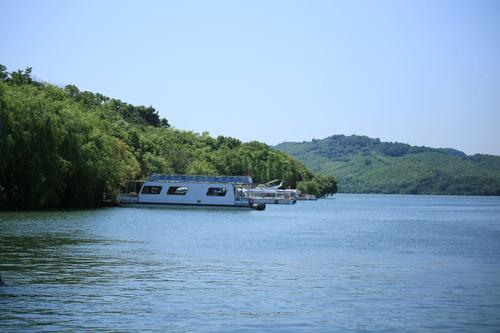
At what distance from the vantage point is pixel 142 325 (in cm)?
1825

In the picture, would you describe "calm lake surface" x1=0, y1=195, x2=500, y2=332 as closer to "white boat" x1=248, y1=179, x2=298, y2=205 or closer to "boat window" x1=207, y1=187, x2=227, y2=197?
"boat window" x1=207, y1=187, x2=227, y2=197

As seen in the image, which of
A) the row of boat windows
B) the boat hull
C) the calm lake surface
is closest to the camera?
the calm lake surface

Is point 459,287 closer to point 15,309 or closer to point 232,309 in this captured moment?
point 232,309

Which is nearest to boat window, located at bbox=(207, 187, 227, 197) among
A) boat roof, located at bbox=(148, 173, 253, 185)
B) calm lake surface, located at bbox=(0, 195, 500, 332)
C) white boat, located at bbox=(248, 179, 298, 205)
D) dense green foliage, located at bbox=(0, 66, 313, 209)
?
boat roof, located at bbox=(148, 173, 253, 185)

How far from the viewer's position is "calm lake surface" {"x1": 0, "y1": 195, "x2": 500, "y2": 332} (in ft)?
62.7

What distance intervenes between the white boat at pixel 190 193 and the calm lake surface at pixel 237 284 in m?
46.5

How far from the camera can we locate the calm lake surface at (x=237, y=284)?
1911 centimetres

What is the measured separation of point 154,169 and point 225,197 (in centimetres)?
2180

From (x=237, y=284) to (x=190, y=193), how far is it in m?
69.9

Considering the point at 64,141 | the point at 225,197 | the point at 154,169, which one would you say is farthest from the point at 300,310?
the point at 154,169

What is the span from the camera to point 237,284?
25859 millimetres

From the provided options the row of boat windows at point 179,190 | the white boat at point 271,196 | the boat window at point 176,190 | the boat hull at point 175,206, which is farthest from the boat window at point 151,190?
the white boat at point 271,196

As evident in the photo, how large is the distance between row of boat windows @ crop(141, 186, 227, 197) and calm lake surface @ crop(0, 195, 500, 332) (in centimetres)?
4680

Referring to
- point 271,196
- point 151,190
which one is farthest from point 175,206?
point 271,196
